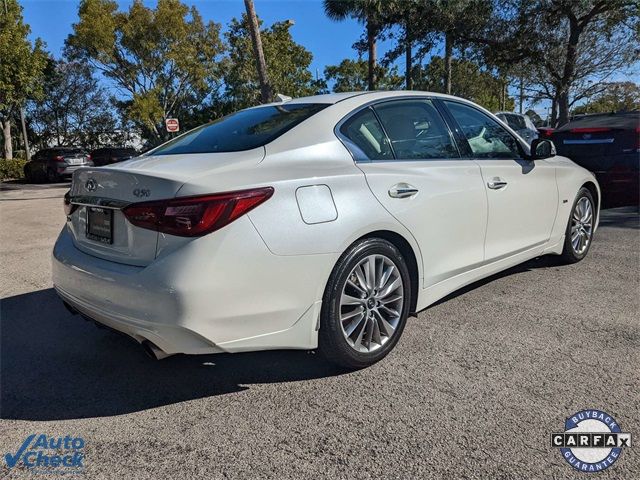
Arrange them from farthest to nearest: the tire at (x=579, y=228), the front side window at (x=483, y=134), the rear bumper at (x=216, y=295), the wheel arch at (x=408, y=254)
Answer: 1. the tire at (x=579, y=228)
2. the front side window at (x=483, y=134)
3. the wheel arch at (x=408, y=254)
4. the rear bumper at (x=216, y=295)

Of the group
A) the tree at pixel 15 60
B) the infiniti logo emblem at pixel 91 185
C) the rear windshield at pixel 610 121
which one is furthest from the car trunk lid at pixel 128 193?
the tree at pixel 15 60

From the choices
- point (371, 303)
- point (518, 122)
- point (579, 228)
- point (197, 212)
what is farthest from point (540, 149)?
point (518, 122)

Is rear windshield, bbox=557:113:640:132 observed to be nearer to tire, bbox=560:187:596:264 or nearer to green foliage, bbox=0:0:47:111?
tire, bbox=560:187:596:264

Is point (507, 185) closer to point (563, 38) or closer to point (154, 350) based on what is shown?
point (154, 350)

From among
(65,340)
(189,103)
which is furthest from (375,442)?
(189,103)

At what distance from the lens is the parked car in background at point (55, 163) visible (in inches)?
845

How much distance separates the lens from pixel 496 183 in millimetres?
3791

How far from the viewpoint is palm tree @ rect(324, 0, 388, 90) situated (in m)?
22.6

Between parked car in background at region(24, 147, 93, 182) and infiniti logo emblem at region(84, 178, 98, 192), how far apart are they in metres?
20.3

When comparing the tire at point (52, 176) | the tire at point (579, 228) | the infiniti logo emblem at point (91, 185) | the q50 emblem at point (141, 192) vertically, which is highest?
the infiniti logo emblem at point (91, 185)

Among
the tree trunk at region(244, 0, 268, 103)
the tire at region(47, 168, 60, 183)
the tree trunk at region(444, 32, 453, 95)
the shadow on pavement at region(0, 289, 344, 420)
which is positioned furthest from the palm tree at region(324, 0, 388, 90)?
the shadow on pavement at region(0, 289, 344, 420)

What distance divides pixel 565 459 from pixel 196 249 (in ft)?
6.03

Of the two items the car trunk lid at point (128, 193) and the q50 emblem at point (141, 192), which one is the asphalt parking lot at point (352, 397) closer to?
the car trunk lid at point (128, 193)

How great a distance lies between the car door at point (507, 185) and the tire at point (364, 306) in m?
1.02
